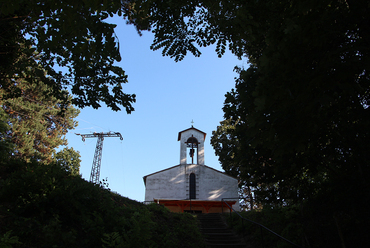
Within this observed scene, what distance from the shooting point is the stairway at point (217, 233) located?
8.52 m

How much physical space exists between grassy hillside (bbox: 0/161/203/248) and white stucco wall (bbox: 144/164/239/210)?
13616mm

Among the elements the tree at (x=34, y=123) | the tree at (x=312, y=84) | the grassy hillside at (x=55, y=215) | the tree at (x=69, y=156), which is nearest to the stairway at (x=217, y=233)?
the grassy hillside at (x=55, y=215)

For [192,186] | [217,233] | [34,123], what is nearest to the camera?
[217,233]

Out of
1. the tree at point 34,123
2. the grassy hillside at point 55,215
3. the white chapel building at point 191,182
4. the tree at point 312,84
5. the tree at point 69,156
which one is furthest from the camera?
the tree at point 69,156

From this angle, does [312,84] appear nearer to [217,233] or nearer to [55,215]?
[55,215]

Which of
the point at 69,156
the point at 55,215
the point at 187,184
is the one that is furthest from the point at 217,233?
the point at 69,156

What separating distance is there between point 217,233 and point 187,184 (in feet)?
35.4

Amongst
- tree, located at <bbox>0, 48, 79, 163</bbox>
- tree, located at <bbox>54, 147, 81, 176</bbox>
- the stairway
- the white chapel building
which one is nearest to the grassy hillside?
the stairway

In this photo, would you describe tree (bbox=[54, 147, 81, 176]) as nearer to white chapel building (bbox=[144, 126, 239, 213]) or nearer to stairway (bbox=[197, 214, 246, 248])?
white chapel building (bbox=[144, 126, 239, 213])

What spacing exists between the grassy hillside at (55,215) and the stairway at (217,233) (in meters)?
2.68

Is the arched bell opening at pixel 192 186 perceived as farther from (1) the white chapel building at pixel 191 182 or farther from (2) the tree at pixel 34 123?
(2) the tree at pixel 34 123

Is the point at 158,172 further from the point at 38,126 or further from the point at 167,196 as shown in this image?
the point at 38,126

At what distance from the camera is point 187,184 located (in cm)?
2045

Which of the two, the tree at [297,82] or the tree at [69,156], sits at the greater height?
the tree at [69,156]
